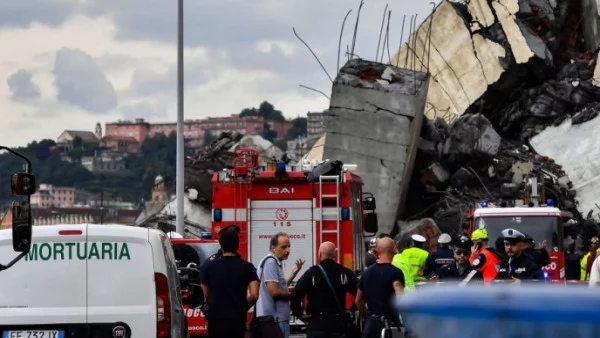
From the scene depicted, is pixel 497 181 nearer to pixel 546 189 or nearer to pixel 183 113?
pixel 546 189

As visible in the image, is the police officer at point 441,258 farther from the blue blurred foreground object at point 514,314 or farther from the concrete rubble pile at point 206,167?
the blue blurred foreground object at point 514,314

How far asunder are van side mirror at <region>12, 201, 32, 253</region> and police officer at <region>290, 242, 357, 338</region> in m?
3.46

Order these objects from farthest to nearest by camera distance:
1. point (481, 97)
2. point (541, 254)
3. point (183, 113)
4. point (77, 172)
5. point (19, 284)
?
point (77, 172) → point (481, 97) → point (183, 113) → point (541, 254) → point (19, 284)

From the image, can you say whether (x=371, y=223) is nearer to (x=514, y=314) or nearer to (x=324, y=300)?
(x=324, y=300)

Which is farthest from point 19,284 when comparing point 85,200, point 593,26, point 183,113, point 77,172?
point 77,172

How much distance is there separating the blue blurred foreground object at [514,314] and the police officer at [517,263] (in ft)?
34.3

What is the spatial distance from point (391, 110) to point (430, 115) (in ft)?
17.4

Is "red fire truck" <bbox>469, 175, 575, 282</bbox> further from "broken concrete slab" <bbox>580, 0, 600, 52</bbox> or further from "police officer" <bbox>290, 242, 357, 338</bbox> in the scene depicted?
"broken concrete slab" <bbox>580, 0, 600, 52</bbox>

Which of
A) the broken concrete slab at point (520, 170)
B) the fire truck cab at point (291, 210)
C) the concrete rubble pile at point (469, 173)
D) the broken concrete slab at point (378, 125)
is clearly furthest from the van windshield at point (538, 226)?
the broken concrete slab at point (520, 170)

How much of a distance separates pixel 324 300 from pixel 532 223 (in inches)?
418

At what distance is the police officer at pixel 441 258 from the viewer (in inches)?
679

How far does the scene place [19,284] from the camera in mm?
10336

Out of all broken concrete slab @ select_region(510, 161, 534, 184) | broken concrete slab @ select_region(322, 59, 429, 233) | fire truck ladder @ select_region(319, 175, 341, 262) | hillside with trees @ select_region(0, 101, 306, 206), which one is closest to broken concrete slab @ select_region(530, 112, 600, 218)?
broken concrete slab @ select_region(510, 161, 534, 184)

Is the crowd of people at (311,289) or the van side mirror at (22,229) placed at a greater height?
the van side mirror at (22,229)
